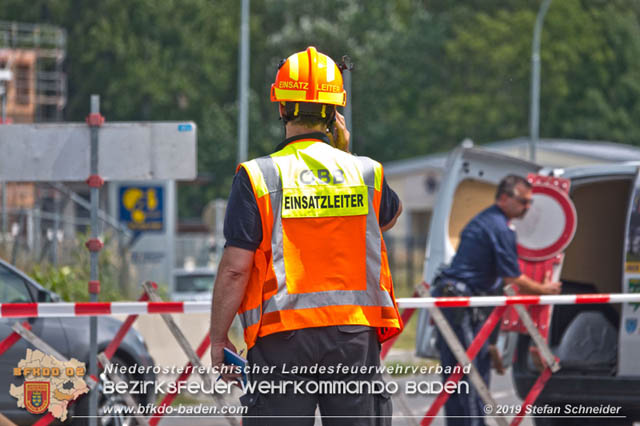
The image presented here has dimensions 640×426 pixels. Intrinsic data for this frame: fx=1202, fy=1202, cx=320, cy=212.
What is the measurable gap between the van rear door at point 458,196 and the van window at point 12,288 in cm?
296

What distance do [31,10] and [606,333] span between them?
50.4 m

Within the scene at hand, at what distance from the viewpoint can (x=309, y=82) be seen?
14.9 feet

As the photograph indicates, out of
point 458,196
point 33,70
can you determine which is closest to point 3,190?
point 458,196

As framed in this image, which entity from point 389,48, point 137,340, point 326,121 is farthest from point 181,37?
point 326,121

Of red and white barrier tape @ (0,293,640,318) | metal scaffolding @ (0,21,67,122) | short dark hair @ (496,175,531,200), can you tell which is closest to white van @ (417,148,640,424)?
short dark hair @ (496,175,531,200)

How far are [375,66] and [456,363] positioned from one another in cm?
5289

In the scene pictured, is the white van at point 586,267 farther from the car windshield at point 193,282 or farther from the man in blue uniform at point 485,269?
the car windshield at point 193,282

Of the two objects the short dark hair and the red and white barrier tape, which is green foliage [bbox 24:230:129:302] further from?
the red and white barrier tape

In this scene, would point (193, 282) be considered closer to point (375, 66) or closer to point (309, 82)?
point (309, 82)

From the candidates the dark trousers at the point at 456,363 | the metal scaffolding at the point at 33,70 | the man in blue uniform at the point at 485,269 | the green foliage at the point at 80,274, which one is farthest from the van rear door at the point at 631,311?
the metal scaffolding at the point at 33,70

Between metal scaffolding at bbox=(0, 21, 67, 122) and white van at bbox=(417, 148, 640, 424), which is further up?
metal scaffolding at bbox=(0, 21, 67, 122)

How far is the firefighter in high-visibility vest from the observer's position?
436 centimetres

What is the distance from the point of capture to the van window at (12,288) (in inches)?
323

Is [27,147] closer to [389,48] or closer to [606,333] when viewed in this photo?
[606,333]
